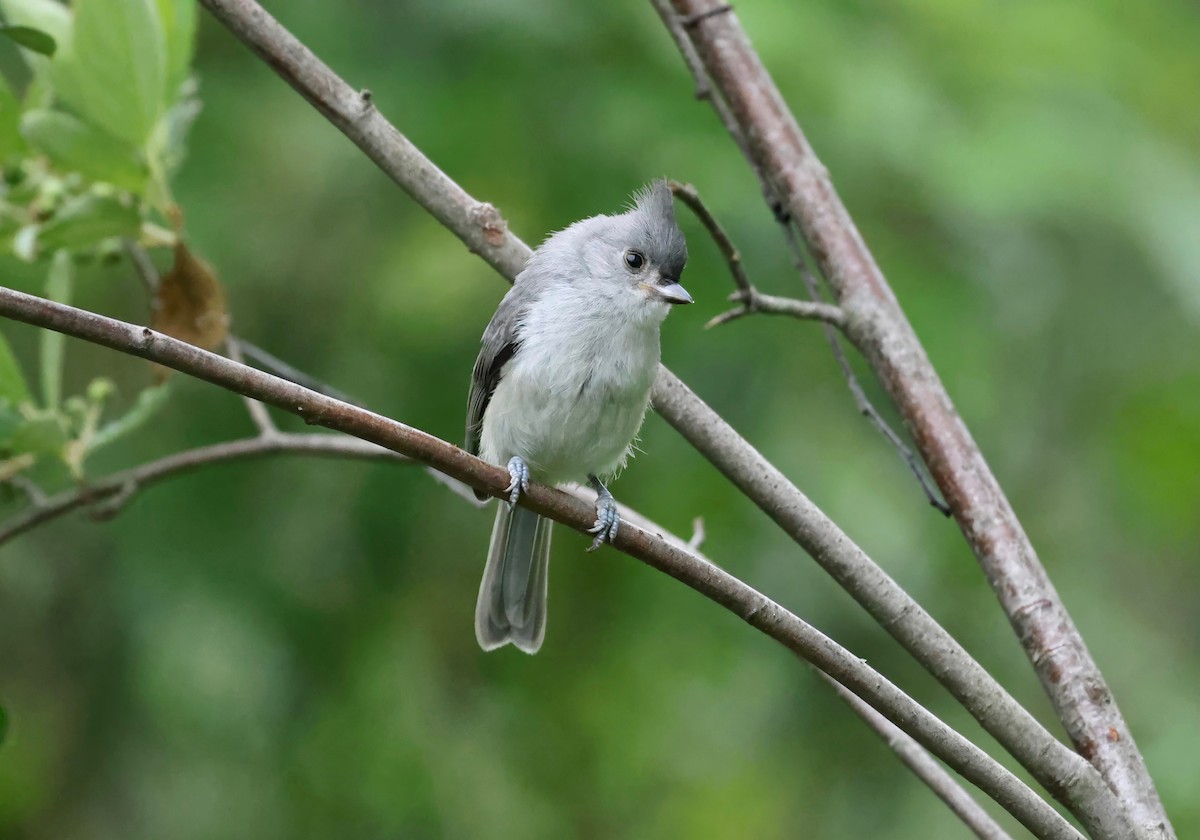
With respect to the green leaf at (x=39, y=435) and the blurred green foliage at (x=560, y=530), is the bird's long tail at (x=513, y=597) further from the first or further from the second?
the green leaf at (x=39, y=435)

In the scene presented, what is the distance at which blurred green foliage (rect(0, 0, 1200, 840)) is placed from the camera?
381 cm

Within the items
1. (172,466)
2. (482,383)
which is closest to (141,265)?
(172,466)

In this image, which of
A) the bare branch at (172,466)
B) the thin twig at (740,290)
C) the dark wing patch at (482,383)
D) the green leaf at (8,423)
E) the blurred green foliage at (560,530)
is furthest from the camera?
the blurred green foliage at (560,530)

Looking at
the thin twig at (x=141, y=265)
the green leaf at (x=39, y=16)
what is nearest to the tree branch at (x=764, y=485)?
the green leaf at (x=39, y=16)

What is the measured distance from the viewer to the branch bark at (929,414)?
226 centimetres

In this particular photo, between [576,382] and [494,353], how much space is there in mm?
293

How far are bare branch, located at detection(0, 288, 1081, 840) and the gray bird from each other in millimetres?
799

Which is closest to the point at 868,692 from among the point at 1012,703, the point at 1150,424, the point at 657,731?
the point at 1012,703

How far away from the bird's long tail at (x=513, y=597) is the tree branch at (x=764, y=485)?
90 cm

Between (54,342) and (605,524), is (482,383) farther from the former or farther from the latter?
(605,524)

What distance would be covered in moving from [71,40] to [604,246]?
1.29 metres

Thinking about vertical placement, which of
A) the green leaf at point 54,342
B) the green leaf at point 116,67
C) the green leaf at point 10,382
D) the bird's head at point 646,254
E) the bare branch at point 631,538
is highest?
the bird's head at point 646,254

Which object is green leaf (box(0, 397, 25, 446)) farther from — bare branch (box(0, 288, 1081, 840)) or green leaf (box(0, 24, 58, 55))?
bare branch (box(0, 288, 1081, 840))

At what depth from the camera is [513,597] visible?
10.9ft
